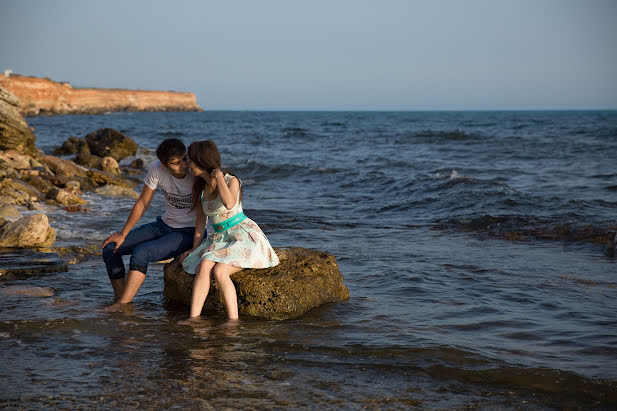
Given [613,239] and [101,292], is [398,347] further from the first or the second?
[613,239]

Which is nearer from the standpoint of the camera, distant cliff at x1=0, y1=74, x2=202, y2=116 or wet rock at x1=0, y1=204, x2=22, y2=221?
wet rock at x1=0, y1=204, x2=22, y2=221

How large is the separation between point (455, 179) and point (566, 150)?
13037 mm

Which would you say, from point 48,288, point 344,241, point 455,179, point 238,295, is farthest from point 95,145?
point 238,295

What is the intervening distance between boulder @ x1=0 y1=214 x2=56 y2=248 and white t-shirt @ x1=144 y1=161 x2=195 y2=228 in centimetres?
315

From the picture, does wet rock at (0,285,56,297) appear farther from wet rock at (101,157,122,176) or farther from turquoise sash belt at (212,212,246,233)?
wet rock at (101,157,122,176)

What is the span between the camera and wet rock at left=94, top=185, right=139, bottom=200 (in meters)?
15.1

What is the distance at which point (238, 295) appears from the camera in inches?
219

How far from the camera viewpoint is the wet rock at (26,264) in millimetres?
6777

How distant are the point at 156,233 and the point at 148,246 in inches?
11.5

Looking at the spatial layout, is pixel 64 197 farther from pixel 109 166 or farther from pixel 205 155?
pixel 205 155

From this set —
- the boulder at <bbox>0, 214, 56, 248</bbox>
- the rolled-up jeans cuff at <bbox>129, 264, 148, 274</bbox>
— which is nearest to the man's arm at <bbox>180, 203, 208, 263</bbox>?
the rolled-up jeans cuff at <bbox>129, 264, 148, 274</bbox>

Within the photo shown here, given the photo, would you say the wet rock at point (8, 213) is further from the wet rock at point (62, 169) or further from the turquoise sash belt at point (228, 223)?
the wet rock at point (62, 169)

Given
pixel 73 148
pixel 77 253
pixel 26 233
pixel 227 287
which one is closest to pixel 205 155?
pixel 227 287

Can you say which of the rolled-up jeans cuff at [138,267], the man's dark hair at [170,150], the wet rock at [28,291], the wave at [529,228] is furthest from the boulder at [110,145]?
the man's dark hair at [170,150]
